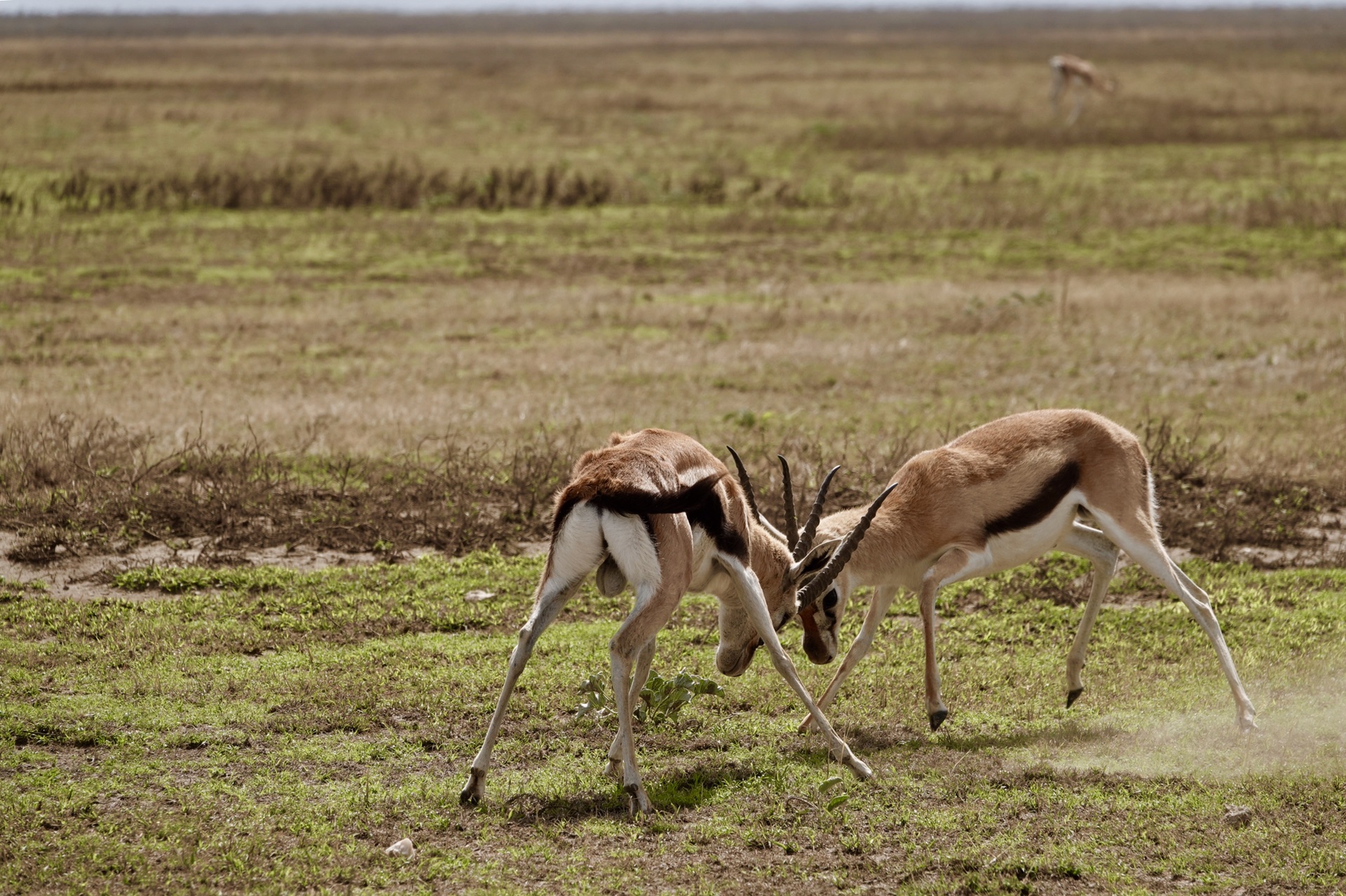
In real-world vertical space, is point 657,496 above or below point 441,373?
above

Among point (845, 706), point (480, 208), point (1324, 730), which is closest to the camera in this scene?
point (1324, 730)

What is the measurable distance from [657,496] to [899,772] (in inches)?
73.9

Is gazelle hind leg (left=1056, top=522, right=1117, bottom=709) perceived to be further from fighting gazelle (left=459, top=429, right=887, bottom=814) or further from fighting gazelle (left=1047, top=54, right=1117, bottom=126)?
fighting gazelle (left=1047, top=54, right=1117, bottom=126)

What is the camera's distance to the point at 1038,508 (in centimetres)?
761

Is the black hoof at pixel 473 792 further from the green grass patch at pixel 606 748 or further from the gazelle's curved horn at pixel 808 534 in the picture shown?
the gazelle's curved horn at pixel 808 534

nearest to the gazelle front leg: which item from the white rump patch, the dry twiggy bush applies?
the white rump patch

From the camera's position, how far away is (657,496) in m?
6.21

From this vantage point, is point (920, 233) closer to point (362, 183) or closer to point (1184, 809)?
point (362, 183)

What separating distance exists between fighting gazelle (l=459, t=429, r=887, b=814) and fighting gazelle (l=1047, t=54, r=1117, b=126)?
37.6m

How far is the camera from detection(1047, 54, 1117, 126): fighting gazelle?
42344 millimetres

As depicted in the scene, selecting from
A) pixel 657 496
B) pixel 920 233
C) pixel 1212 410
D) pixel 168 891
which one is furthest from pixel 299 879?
pixel 920 233

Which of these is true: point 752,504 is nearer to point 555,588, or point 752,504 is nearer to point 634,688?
point 634,688

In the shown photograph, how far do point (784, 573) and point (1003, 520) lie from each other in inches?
53.1

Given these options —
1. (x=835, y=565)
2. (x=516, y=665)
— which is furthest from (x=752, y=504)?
(x=516, y=665)
